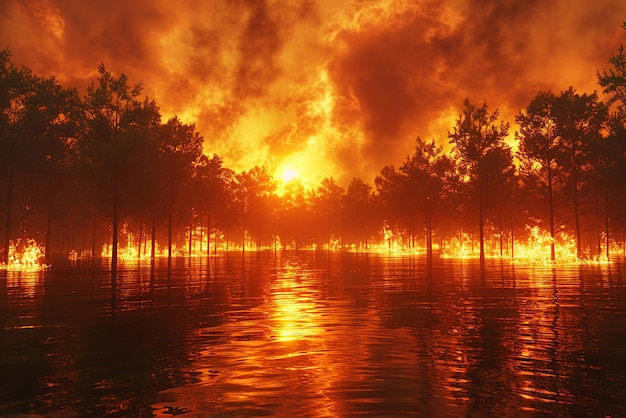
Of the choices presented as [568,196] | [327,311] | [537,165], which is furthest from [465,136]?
[327,311]

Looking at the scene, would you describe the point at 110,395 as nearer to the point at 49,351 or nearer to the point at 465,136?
the point at 49,351

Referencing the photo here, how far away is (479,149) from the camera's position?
5797cm

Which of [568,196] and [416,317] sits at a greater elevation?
[568,196]

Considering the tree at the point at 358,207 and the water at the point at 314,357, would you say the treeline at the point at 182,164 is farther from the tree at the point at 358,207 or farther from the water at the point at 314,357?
the tree at the point at 358,207

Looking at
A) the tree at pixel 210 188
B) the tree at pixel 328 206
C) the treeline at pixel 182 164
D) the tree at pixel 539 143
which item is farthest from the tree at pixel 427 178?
the tree at pixel 328 206

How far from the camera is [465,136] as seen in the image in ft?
193

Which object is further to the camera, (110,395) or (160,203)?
(160,203)

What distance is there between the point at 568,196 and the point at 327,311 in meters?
46.5

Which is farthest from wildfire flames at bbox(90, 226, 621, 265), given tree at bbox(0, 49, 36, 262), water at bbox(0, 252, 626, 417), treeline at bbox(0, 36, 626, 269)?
water at bbox(0, 252, 626, 417)

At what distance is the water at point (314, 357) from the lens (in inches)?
259

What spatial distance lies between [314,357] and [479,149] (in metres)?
53.7

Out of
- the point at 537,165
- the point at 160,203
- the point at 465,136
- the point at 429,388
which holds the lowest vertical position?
the point at 429,388

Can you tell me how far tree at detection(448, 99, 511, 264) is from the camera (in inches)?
2233

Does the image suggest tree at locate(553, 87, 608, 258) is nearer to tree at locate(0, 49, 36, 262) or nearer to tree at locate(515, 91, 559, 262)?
tree at locate(515, 91, 559, 262)
